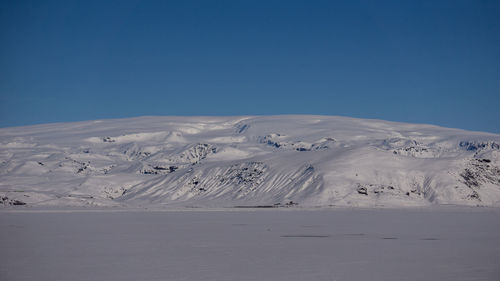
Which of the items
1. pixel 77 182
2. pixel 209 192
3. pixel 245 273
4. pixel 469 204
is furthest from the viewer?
pixel 77 182

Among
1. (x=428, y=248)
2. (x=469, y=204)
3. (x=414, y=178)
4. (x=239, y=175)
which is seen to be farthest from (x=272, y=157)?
(x=428, y=248)

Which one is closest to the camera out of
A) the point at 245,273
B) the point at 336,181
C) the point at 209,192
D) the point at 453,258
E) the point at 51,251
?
the point at 245,273

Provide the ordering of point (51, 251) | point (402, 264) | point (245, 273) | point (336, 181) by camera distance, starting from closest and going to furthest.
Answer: point (245, 273), point (402, 264), point (51, 251), point (336, 181)

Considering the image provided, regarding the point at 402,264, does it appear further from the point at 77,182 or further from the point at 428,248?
the point at 77,182

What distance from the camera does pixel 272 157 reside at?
177 meters

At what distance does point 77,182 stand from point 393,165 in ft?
334

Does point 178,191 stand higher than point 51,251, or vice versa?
point 51,251

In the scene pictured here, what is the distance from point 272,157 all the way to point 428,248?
Result: 141 m

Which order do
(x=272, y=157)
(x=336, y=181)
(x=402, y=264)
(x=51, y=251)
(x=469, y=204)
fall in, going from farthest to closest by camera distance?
(x=272, y=157) → (x=336, y=181) → (x=469, y=204) → (x=51, y=251) → (x=402, y=264)

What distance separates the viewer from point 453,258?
3064 cm

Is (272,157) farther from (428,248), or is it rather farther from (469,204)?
(428,248)

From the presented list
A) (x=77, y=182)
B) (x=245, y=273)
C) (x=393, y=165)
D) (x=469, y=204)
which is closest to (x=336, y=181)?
(x=393, y=165)

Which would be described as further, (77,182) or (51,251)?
(77,182)

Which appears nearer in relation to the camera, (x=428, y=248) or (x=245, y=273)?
(x=245, y=273)
